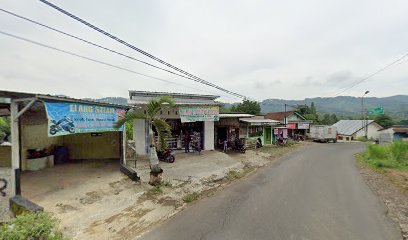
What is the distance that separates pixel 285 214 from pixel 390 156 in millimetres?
16790

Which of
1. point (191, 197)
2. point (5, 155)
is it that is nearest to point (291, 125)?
point (191, 197)

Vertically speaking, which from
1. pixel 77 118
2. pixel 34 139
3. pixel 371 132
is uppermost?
pixel 77 118

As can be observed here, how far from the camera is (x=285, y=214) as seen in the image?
289 inches

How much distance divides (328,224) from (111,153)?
13021 millimetres

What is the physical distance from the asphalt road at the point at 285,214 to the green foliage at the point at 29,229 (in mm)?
2289

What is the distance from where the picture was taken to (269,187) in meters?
10.5

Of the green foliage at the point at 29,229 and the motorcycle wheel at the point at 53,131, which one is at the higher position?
the motorcycle wheel at the point at 53,131

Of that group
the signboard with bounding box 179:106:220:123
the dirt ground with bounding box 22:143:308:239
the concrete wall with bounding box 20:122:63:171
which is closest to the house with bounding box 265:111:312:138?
the signboard with bounding box 179:106:220:123

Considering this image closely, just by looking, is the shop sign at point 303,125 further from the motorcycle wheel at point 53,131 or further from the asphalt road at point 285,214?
the motorcycle wheel at point 53,131

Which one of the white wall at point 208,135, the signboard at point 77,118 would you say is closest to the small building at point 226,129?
the white wall at point 208,135

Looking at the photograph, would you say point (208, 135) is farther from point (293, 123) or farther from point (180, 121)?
point (293, 123)

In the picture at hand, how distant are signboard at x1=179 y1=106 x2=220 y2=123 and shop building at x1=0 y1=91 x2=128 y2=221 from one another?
4.92 m

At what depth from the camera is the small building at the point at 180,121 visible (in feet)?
52.4

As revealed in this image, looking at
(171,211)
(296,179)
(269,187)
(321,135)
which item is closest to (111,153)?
(171,211)
